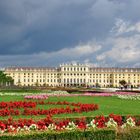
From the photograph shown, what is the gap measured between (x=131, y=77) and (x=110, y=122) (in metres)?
109

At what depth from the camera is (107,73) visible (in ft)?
379

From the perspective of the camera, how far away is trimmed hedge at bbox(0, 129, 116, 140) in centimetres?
626

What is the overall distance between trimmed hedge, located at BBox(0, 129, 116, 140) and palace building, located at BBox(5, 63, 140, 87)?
10267cm

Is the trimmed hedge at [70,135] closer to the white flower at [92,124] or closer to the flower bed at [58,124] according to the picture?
the flower bed at [58,124]

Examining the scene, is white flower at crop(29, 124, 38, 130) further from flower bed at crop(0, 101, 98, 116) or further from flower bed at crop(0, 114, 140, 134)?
flower bed at crop(0, 101, 98, 116)

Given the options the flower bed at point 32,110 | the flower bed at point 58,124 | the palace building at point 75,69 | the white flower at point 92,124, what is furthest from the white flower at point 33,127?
the palace building at point 75,69

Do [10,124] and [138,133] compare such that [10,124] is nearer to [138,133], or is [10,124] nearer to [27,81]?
[138,133]

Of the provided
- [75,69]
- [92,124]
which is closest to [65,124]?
[92,124]

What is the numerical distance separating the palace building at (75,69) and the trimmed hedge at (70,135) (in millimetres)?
102665

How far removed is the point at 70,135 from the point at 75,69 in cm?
10306

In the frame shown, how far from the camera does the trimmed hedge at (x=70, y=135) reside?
6257 millimetres

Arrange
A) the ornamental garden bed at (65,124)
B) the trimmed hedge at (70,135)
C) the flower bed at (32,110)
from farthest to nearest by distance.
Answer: the flower bed at (32,110) < the ornamental garden bed at (65,124) < the trimmed hedge at (70,135)

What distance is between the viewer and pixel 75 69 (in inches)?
4316

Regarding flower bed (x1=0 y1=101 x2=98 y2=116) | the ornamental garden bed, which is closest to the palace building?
flower bed (x1=0 y1=101 x2=98 y2=116)
